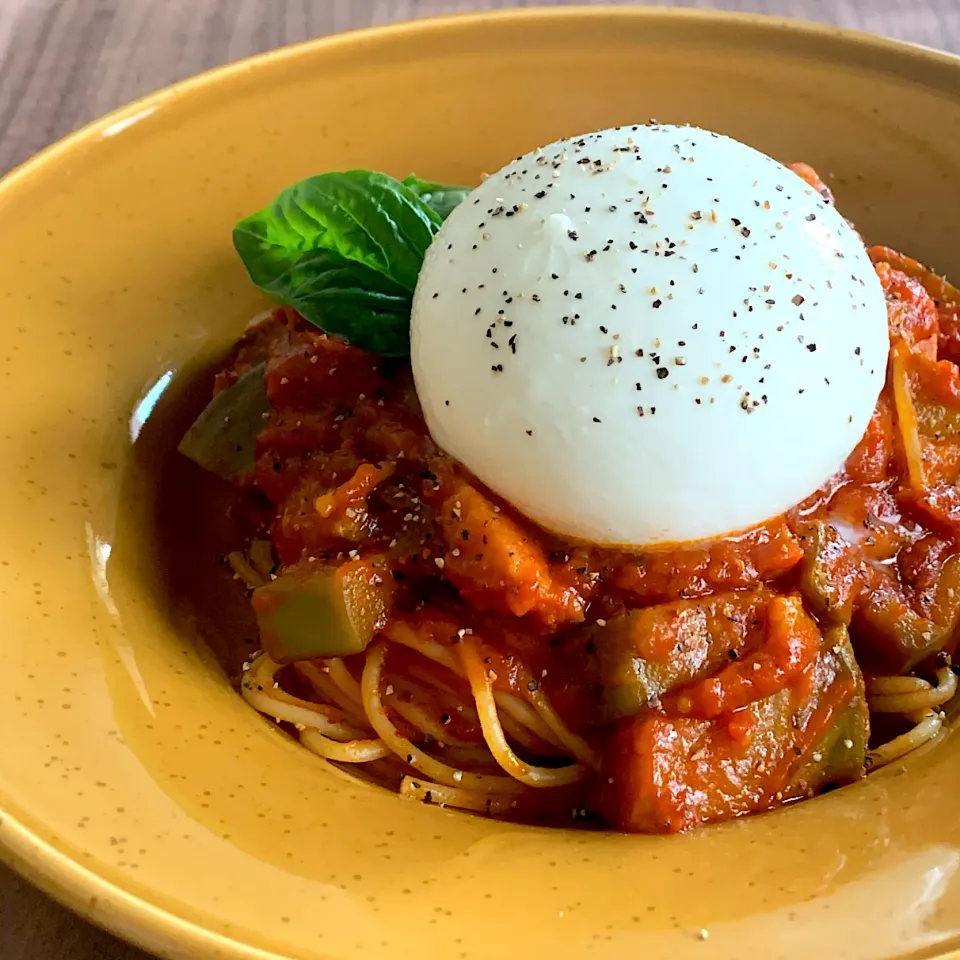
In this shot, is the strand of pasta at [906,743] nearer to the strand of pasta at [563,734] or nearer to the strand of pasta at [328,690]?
the strand of pasta at [563,734]

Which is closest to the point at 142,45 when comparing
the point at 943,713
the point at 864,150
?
the point at 864,150

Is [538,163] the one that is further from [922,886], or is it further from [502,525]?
[922,886]

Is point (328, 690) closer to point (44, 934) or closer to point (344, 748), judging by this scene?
point (344, 748)

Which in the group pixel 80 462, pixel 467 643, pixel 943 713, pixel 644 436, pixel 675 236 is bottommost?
pixel 943 713

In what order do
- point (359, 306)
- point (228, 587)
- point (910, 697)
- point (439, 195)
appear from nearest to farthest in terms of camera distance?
point (910, 697) < point (359, 306) < point (228, 587) < point (439, 195)

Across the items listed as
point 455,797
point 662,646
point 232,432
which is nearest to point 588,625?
point 662,646

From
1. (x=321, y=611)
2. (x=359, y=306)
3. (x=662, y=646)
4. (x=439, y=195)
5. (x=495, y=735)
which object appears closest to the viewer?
(x=662, y=646)

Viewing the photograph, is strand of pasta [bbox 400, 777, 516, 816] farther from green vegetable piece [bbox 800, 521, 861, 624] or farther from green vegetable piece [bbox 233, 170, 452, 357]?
green vegetable piece [bbox 233, 170, 452, 357]
